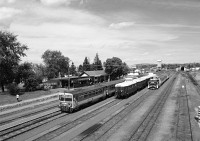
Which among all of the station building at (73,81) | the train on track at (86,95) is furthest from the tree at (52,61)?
the train on track at (86,95)

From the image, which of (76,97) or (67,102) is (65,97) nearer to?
(67,102)

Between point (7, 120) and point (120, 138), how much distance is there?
1631 cm

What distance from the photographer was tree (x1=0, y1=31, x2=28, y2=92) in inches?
2095

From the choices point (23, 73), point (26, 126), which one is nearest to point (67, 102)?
point (26, 126)

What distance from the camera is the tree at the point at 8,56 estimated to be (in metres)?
53.2

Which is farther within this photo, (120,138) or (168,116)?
(168,116)

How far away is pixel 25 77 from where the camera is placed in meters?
57.9

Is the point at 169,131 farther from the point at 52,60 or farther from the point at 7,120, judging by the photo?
the point at 52,60

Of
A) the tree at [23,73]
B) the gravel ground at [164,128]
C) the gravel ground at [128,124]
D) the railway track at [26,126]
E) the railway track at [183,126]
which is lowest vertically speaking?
the railway track at [183,126]

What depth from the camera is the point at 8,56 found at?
54.7 meters

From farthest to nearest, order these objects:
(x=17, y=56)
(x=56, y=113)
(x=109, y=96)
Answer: (x=17, y=56) → (x=109, y=96) → (x=56, y=113)

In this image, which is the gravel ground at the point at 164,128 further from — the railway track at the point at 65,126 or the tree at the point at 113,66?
the tree at the point at 113,66

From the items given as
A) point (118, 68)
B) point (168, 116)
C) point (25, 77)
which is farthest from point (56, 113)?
point (118, 68)

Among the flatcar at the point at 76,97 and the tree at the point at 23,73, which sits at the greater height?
the tree at the point at 23,73
